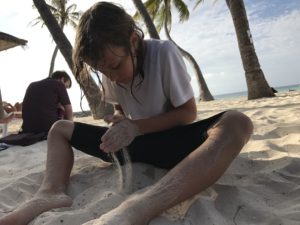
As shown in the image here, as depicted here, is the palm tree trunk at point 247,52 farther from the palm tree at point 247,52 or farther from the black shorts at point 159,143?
the black shorts at point 159,143

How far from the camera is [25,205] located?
5.42 feet

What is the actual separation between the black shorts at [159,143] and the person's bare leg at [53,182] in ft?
0.22

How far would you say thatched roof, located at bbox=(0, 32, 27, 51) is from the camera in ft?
28.2

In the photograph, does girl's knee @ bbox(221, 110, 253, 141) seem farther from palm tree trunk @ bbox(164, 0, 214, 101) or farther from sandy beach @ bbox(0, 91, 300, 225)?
palm tree trunk @ bbox(164, 0, 214, 101)

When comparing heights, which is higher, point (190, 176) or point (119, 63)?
point (119, 63)

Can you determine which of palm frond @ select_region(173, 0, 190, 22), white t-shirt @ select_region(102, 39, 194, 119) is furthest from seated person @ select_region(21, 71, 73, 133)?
palm frond @ select_region(173, 0, 190, 22)

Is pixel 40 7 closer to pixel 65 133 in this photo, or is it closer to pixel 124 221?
pixel 65 133

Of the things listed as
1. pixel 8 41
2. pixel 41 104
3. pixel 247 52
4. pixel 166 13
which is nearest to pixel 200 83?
pixel 166 13

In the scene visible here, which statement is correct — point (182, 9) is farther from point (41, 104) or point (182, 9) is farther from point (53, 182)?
point (53, 182)

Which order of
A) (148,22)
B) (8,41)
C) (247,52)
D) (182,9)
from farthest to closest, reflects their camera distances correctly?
(182,9) < (148,22) < (8,41) < (247,52)

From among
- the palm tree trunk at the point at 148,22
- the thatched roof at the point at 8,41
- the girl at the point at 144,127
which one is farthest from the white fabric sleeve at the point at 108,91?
the palm tree trunk at the point at 148,22

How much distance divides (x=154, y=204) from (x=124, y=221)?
0.15 m

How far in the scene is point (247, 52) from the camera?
8.18m

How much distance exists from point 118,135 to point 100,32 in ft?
1.54
